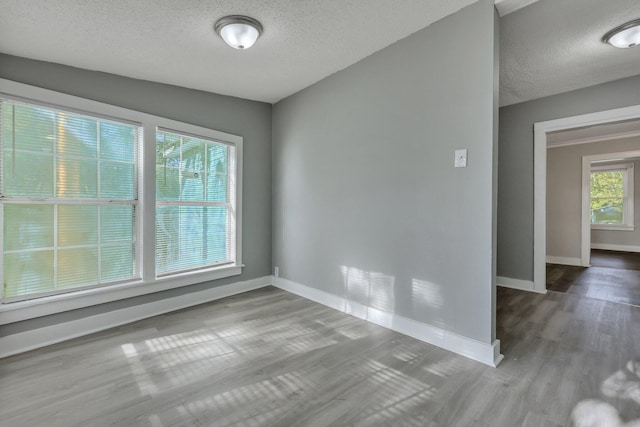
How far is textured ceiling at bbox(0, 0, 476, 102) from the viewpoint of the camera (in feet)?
6.26

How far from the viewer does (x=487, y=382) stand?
181 centimetres

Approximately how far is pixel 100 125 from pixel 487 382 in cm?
383

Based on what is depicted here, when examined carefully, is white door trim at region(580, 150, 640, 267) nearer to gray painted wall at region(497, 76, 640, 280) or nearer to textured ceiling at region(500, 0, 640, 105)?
gray painted wall at region(497, 76, 640, 280)

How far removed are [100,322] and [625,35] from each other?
17.1 feet

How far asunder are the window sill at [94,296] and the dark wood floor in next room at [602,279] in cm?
473

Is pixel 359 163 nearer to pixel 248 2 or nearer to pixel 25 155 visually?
pixel 248 2

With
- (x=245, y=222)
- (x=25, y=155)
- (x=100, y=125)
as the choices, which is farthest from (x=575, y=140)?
(x=25, y=155)

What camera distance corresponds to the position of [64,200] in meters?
2.47

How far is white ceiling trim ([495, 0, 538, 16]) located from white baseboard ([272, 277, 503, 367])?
241 centimetres

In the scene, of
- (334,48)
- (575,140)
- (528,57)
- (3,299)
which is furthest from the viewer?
(575,140)

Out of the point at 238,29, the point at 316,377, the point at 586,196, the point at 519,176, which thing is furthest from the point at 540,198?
the point at 238,29

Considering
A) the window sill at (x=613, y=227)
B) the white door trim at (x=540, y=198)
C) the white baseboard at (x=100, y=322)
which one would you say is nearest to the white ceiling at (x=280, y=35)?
the white door trim at (x=540, y=198)

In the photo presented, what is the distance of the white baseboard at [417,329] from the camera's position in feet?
6.68

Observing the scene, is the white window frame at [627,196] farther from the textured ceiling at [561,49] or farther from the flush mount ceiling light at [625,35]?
the flush mount ceiling light at [625,35]
